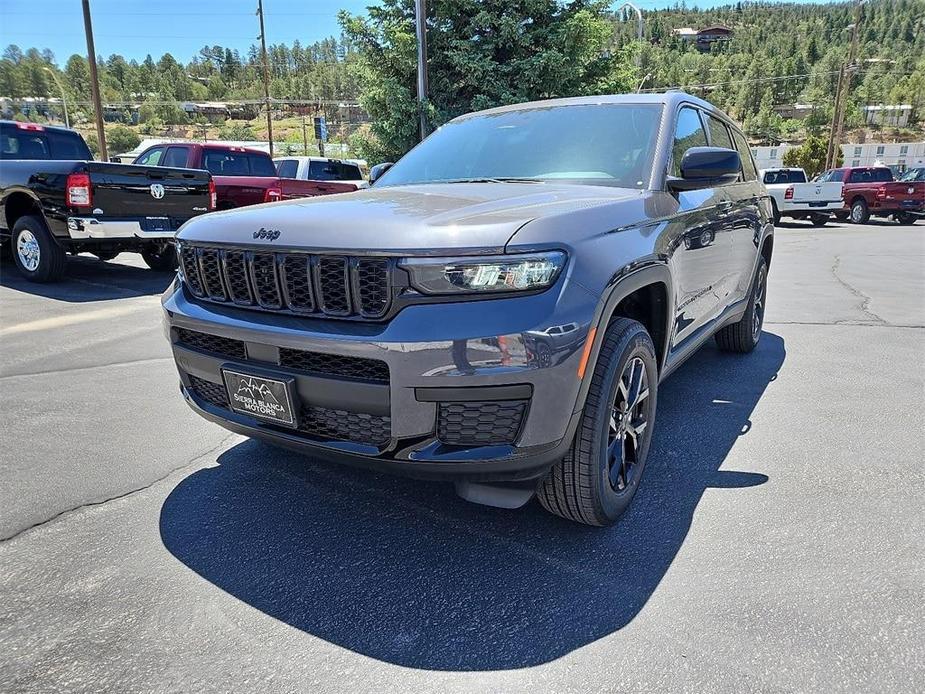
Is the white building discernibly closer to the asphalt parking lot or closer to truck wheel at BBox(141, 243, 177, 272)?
truck wheel at BBox(141, 243, 177, 272)

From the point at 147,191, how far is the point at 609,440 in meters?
7.18

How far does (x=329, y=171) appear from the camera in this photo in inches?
586

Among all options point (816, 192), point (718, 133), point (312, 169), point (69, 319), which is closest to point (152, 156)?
point (312, 169)

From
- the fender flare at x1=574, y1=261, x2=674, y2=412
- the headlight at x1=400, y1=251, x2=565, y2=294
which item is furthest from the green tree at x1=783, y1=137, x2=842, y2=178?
the headlight at x1=400, y1=251, x2=565, y2=294

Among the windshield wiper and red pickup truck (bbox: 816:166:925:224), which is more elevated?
the windshield wiper

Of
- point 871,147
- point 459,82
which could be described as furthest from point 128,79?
point 459,82

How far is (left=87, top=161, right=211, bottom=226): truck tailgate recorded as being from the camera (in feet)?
24.4

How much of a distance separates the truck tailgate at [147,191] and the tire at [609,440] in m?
6.99

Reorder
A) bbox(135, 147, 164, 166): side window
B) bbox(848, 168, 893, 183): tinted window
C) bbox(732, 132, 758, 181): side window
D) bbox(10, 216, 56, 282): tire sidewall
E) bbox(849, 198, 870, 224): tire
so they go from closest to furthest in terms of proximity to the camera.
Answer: bbox(732, 132, 758, 181): side window < bbox(10, 216, 56, 282): tire sidewall < bbox(135, 147, 164, 166): side window < bbox(849, 198, 870, 224): tire < bbox(848, 168, 893, 183): tinted window

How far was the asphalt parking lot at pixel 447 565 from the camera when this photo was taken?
1904 millimetres

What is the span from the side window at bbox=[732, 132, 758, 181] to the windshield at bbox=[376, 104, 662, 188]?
1.81m

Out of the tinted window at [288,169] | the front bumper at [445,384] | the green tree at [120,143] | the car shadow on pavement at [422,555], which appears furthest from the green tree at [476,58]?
the green tree at [120,143]

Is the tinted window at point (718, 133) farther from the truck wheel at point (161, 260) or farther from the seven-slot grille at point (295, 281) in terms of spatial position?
the truck wheel at point (161, 260)

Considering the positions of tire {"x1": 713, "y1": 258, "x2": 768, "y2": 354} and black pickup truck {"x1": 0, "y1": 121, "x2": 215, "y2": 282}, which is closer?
tire {"x1": 713, "y1": 258, "x2": 768, "y2": 354}
